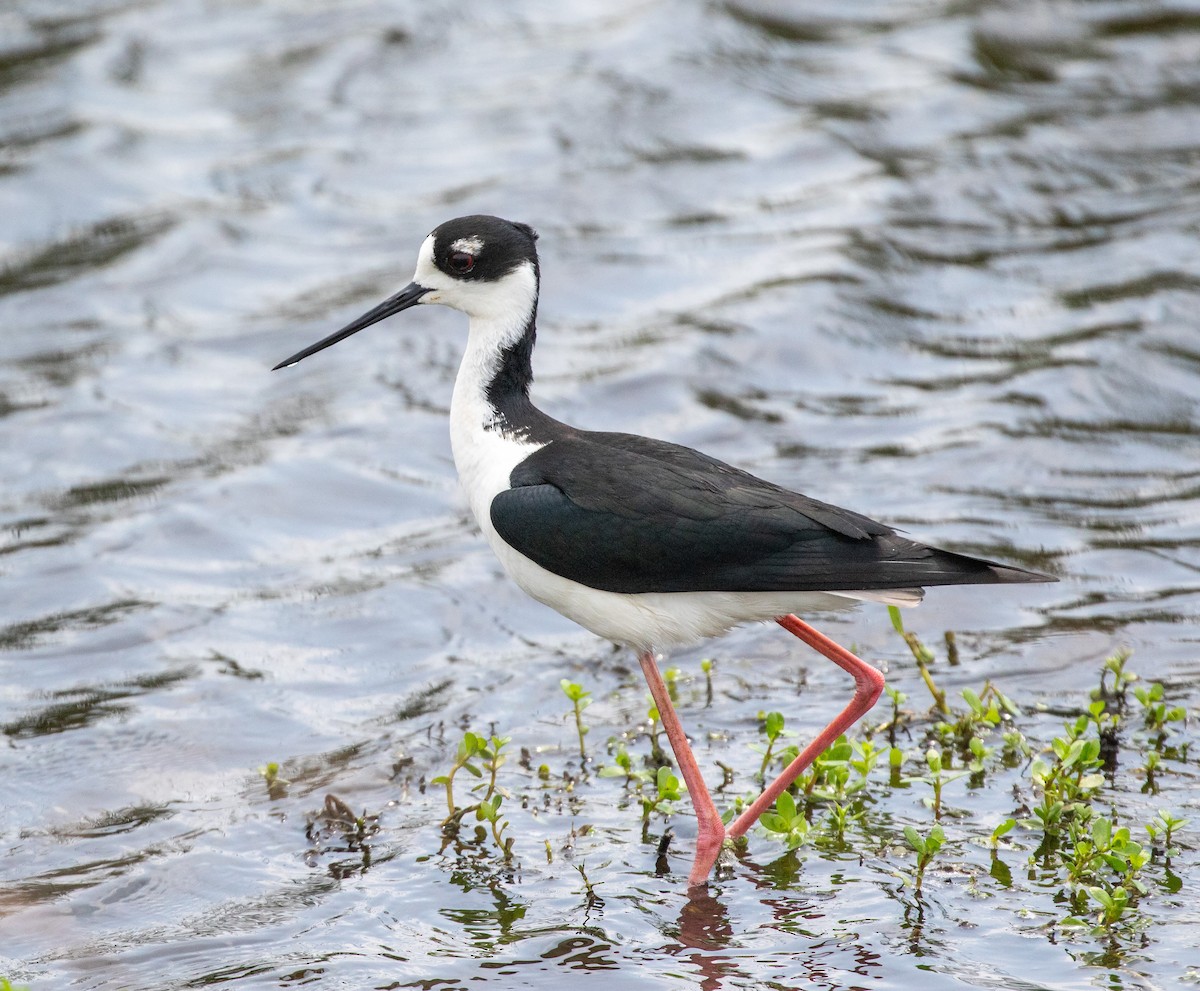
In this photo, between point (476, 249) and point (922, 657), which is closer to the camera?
point (476, 249)

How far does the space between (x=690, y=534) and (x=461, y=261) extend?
1.39m

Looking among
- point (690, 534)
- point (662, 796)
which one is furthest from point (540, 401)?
point (662, 796)

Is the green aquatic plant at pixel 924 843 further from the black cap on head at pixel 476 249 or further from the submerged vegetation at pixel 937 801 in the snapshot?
the black cap on head at pixel 476 249

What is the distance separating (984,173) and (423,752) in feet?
24.1

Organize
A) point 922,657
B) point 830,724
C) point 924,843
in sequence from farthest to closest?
point 922,657
point 830,724
point 924,843

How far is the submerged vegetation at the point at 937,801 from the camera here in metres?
→ 5.01

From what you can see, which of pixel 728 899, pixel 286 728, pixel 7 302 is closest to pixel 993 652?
pixel 728 899

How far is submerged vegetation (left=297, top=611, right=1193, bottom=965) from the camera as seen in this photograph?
5.01 meters

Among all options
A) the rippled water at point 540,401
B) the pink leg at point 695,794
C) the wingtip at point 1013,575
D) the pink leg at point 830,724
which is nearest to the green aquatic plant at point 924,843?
the rippled water at point 540,401

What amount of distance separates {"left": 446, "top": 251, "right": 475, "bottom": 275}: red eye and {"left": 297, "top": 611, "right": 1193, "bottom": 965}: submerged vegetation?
1546 mm

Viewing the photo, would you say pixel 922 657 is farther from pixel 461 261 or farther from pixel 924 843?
pixel 461 261

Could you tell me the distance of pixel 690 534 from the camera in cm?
533

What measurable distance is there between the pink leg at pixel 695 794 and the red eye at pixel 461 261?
1530mm

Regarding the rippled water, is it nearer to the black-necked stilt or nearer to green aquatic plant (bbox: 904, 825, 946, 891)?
green aquatic plant (bbox: 904, 825, 946, 891)
